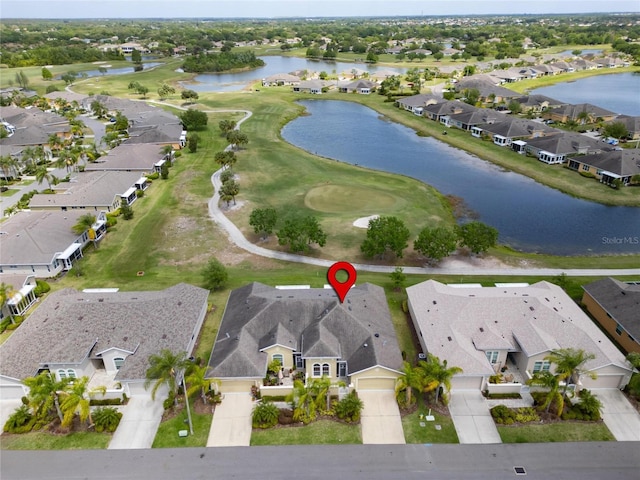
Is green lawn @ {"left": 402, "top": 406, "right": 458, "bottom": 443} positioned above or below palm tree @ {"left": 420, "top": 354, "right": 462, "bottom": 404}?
below

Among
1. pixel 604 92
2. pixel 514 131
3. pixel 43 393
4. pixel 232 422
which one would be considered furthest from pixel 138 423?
pixel 604 92

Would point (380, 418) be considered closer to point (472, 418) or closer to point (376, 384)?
point (376, 384)

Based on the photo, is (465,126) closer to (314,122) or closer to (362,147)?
(362,147)

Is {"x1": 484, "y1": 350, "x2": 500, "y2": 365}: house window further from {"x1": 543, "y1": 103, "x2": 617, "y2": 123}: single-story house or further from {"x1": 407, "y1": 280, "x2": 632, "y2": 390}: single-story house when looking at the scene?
{"x1": 543, "y1": 103, "x2": 617, "y2": 123}: single-story house

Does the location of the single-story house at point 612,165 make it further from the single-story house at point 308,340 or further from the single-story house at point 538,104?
the single-story house at point 308,340

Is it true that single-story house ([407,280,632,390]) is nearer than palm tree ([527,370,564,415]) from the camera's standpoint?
No

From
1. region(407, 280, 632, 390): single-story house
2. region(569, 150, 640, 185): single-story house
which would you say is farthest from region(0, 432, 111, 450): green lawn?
region(569, 150, 640, 185): single-story house
